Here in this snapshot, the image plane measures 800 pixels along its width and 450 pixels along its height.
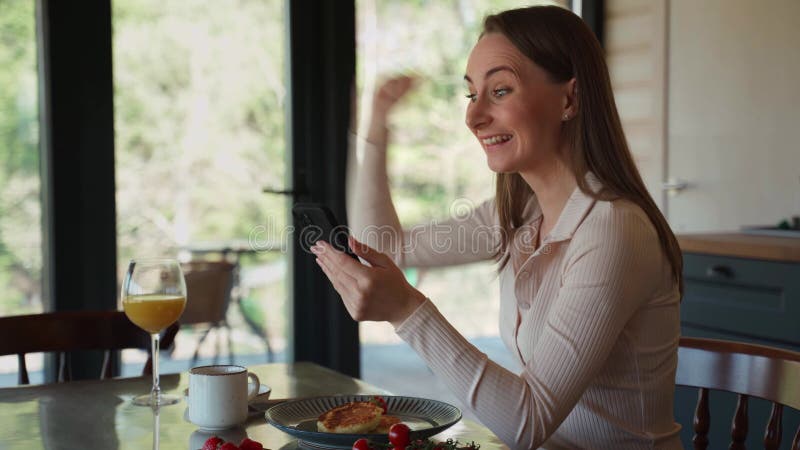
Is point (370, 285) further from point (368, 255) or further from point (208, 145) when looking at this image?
point (208, 145)

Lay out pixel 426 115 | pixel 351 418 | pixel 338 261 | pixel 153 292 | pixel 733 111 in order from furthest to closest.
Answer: pixel 426 115
pixel 733 111
pixel 153 292
pixel 338 261
pixel 351 418

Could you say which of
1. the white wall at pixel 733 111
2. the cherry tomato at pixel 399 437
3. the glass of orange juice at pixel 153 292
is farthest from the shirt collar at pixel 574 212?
the white wall at pixel 733 111

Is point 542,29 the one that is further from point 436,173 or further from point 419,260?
point 436,173

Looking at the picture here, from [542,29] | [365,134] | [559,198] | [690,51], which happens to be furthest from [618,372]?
[690,51]

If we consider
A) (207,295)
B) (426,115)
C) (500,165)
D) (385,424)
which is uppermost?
(426,115)

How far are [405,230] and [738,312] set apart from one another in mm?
1294

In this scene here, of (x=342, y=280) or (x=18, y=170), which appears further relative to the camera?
(x=18, y=170)

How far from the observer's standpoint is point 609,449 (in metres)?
1.40

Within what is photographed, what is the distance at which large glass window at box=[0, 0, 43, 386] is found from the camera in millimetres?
2812

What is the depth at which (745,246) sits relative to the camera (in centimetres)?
269

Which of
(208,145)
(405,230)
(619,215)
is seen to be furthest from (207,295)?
(619,215)

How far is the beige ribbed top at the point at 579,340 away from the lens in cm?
127

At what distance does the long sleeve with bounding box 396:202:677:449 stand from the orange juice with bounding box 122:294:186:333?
0.49 meters

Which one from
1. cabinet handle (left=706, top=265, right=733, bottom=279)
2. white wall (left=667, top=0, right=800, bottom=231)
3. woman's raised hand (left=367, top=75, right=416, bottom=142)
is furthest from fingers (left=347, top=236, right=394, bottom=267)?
white wall (left=667, top=0, right=800, bottom=231)
